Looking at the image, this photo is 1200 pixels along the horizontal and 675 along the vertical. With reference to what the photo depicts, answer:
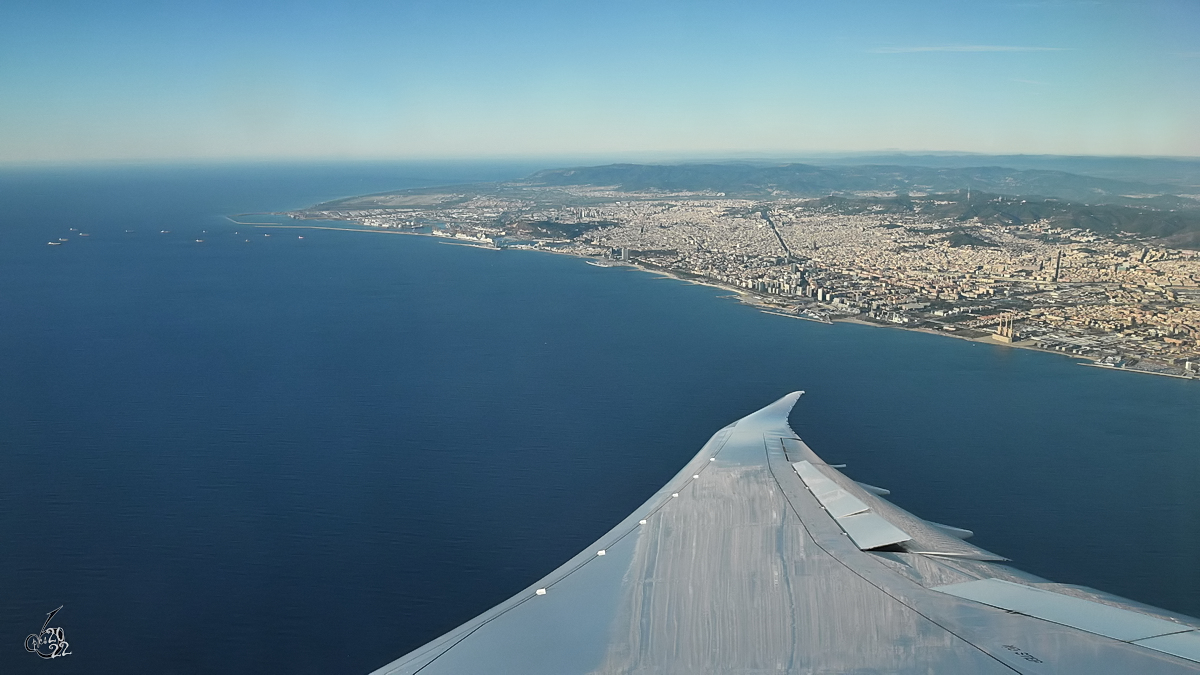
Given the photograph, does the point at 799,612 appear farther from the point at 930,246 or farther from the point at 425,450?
the point at 930,246

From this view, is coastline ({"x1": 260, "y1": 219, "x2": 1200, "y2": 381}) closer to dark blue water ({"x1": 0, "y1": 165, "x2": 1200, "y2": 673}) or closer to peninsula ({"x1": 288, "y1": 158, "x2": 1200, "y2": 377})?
peninsula ({"x1": 288, "y1": 158, "x2": 1200, "y2": 377})

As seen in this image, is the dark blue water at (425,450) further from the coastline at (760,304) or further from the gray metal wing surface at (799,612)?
the gray metal wing surface at (799,612)

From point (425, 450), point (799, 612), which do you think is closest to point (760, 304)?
point (425, 450)

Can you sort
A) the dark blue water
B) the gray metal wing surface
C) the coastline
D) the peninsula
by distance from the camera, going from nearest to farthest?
the gray metal wing surface < the dark blue water < the coastline < the peninsula

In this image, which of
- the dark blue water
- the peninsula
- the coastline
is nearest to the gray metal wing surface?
the dark blue water

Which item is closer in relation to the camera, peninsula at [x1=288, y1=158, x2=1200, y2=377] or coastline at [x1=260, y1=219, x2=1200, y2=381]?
coastline at [x1=260, y1=219, x2=1200, y2=381]

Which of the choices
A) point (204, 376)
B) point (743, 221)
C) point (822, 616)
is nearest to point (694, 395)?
point (204, 376)
